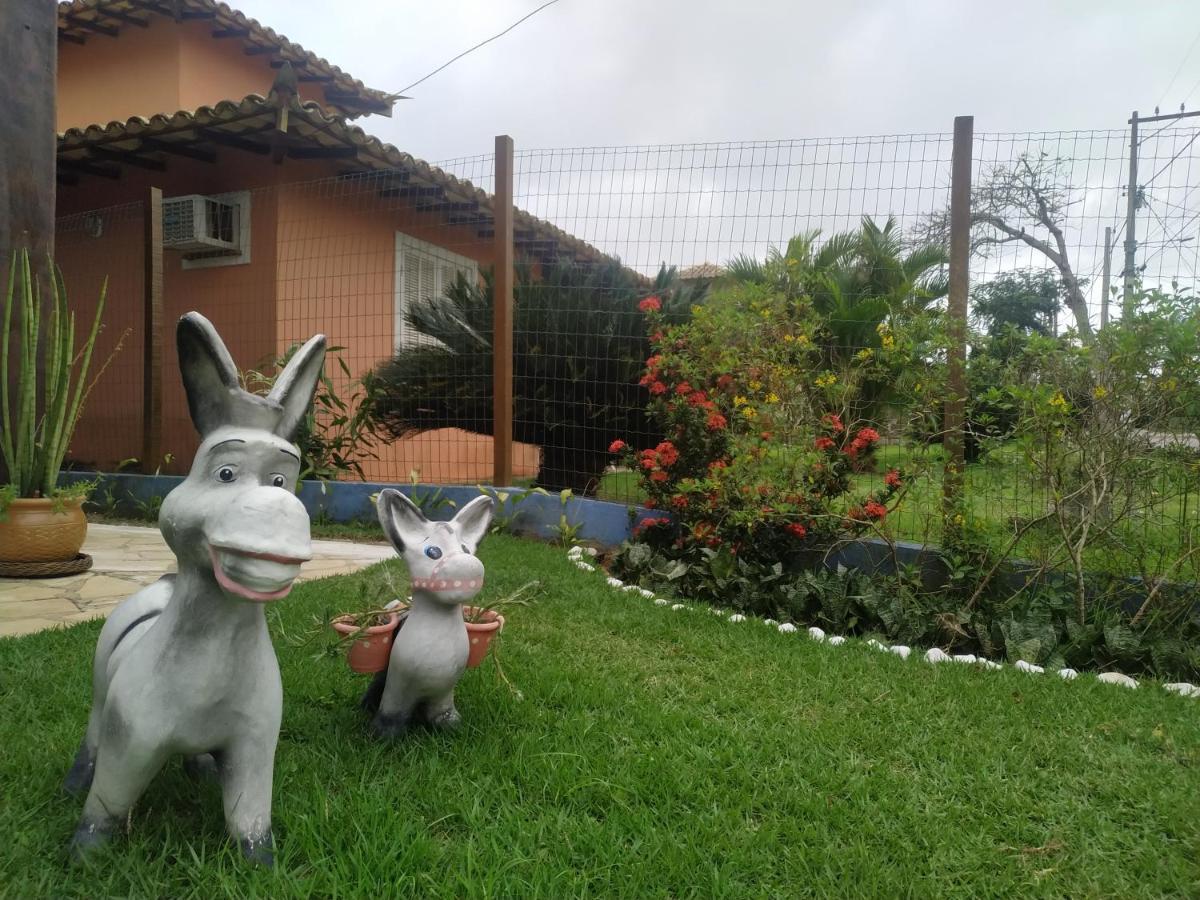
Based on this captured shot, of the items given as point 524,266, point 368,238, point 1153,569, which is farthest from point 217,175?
point 1153,569

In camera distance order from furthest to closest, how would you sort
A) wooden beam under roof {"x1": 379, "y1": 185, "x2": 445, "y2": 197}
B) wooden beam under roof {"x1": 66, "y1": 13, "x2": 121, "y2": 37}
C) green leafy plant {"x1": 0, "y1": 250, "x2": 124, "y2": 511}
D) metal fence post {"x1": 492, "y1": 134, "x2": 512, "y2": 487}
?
wooden beam under roof {"x1": 66, "y1": 13, "x2": 121, "y2": 37}
wooden beam under roof {"x1": 379, "y1": 185, "x2": 445, "y2": 197}
metal fence post {"x1": 492, "y1": 134, "x2": 512, "y2": 487}
green leafy plant {"x1": 0, "y1": 250, "x2": 124, "y2": 511}

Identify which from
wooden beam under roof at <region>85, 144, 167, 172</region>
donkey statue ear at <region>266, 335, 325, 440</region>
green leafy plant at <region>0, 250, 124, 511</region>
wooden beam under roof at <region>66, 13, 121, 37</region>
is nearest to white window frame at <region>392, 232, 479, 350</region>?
Answer: wooden beam under roof at <region>85, 144, 167, 172</region>

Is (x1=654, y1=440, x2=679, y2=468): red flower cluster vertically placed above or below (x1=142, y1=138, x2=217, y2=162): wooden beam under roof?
below

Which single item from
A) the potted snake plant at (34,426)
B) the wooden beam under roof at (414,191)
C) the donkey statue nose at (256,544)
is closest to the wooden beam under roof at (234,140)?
the wooden beam under roof at (414,191)

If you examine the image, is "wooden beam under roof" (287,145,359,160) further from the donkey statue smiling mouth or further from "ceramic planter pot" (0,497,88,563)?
the donkey statue smiling mouth

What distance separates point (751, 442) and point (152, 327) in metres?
5.77

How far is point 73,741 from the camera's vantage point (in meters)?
2.21

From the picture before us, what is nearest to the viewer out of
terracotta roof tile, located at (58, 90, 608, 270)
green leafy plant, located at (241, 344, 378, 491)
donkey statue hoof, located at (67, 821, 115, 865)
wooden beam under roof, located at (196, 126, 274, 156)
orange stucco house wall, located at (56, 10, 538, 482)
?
donkey statue hoof, located at (67, 821, 115, 865)

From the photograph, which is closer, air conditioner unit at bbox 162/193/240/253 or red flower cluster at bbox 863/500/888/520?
red flower cluster at bbox 863/500/888/520

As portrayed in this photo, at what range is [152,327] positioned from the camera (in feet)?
23.9

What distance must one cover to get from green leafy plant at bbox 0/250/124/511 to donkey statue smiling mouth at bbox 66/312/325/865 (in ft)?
12.7

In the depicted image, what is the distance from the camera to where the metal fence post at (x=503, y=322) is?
19.8 ft

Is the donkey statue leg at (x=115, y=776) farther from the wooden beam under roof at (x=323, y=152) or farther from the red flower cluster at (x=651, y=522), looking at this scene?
the wooden beam under roof at (x=323, y=152)

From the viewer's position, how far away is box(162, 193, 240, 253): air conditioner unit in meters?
7.69
